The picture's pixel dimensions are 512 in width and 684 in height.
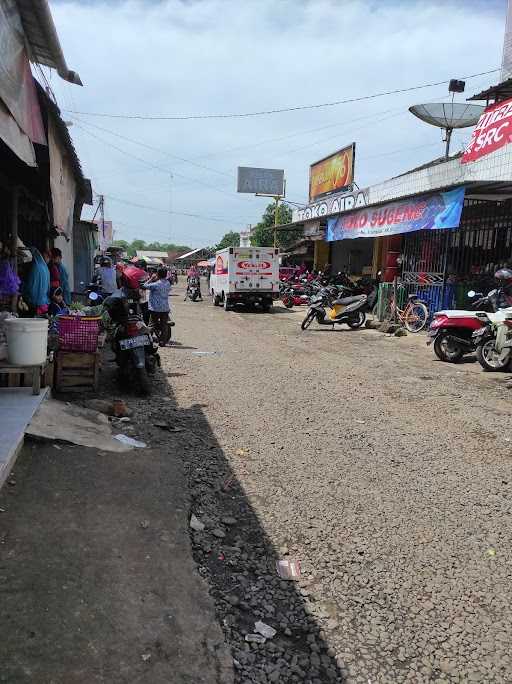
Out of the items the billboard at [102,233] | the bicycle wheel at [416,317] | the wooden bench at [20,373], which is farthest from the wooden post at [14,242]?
the billboard at [102,233]

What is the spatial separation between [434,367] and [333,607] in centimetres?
725

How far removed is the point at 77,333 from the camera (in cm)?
600

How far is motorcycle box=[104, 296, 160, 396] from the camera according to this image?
6.55 metres

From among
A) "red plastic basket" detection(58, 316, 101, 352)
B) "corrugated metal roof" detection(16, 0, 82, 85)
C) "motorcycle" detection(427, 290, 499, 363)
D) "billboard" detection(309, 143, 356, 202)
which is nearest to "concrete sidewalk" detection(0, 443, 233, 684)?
"red plastic basket" detection(58, 316, 101, 352)

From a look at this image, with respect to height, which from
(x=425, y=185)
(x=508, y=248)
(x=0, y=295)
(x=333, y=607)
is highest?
(x=425, y=185)

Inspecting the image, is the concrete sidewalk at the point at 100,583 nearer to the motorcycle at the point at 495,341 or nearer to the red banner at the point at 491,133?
the motorcycle at the point at 495,341

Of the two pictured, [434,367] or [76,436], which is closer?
[76,436]

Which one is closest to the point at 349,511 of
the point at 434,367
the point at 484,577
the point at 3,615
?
the point at 484,577

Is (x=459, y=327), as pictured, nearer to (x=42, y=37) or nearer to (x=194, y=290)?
(x=42, y=37)

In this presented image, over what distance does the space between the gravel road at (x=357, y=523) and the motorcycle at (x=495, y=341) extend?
112 centimetres

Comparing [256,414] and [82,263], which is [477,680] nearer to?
[256,414]

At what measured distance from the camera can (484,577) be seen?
3033 mm

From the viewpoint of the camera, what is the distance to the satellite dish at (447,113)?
633 inches

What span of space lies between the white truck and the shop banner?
2.73m
